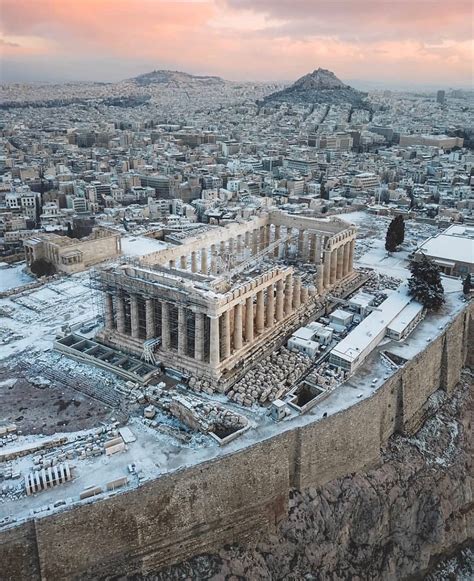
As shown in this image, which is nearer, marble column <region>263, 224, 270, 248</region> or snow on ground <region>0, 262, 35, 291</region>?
snow on ground <region>0, 262, 35, 291</region>

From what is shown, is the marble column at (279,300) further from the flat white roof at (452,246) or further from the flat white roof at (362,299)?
the flat white roof at (452,246)

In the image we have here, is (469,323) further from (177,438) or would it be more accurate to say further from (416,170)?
(416,170)

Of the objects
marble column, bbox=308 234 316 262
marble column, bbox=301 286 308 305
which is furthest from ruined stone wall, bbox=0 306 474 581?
marble column, bbox=308 234 316 262

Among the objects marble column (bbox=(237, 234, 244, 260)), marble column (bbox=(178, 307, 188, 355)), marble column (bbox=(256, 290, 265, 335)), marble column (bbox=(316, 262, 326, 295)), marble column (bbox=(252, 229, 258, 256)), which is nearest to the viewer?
marble column (bbox=(178, 307, 188, 355))

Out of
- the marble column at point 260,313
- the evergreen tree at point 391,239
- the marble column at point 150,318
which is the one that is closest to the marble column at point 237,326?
the marble column at point 260,313

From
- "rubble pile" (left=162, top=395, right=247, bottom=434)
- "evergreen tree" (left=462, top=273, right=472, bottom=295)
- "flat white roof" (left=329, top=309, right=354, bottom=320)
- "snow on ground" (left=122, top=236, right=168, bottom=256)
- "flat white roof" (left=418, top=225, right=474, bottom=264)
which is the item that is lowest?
"rubble pile" (left=162, top=395, right=247, bottom=434)

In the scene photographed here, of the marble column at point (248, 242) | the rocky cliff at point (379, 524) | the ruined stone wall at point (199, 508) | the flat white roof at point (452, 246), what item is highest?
the marble column at point (248, 242)

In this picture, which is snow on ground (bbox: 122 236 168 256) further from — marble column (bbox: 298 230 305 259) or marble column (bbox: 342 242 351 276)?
marble column (bbox: 342 242 351 276)
